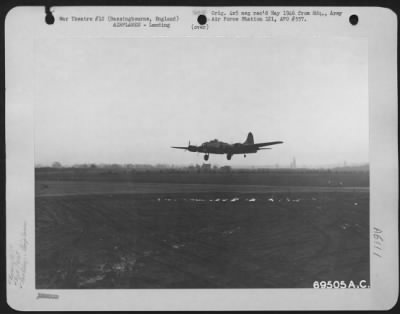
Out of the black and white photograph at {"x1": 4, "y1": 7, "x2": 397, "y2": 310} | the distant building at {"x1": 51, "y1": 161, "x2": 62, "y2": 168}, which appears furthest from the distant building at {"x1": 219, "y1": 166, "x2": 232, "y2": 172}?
the distant building at {"x1": 51, "y1": 161, "x2": 62, "y2": 168}

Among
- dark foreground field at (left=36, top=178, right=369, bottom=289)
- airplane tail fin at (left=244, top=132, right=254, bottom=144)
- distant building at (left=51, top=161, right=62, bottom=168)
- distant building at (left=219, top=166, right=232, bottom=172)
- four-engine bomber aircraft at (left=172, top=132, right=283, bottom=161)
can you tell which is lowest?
dark foreground field at (left=36, top=178, right=369, bottom=289)

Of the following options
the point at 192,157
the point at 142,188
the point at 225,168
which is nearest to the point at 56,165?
the point at 142,188

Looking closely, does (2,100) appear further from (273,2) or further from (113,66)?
(273,2)

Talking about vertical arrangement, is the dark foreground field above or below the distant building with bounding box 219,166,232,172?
below

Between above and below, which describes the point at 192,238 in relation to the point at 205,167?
below

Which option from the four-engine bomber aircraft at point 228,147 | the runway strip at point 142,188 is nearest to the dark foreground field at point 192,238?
the runway strip at point 142,188

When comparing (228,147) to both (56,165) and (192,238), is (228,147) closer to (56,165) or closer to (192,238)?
(192,238)

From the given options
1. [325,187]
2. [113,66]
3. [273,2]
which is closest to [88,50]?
[113,66]

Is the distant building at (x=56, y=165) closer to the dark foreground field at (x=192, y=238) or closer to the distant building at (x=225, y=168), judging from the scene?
the dark foreground field at (x=192, y=238)

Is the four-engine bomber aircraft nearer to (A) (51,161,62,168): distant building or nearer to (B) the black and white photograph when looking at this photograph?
(B) the black and white photograph
